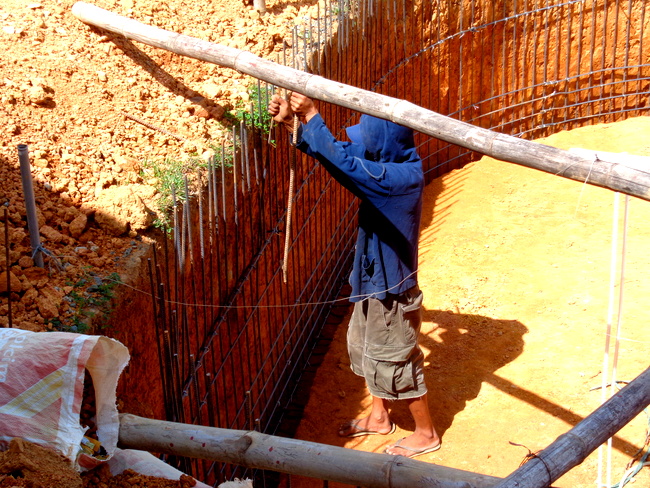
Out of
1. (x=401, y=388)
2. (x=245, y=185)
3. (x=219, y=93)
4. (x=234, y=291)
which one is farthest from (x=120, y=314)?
(x=219, y=93)

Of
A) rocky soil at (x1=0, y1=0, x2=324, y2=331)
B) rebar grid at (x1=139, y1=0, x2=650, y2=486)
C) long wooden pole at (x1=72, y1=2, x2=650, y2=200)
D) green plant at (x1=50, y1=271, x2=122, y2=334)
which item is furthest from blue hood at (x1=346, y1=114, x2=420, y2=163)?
green plant at (x1=50, y1=271, x2=122, y2=334)

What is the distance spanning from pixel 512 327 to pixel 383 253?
1899 millimetres

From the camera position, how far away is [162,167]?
4.54 meters

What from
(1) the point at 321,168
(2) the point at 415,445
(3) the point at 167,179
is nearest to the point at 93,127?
(3) the point at 167,179

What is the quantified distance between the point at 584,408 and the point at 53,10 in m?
4.44

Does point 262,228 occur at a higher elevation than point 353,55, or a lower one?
lower

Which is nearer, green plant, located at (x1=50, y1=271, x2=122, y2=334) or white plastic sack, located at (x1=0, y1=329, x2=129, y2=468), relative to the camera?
white plastic sack, located at (x1=0, y1=329, x2=129, y2=468)

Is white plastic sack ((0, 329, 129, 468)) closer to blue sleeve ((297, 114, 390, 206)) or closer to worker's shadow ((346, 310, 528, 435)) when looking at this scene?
blue sleeve ((297, 114, 390, 206))

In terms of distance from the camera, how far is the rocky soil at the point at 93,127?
357 cm

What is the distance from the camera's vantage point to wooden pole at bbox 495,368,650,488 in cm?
195

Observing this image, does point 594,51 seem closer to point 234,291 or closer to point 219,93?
point 219,93

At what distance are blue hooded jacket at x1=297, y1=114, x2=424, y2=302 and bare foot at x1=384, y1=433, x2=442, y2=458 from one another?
36.9 inches

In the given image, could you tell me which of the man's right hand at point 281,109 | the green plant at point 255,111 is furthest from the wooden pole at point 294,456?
the green plant at point 255,111

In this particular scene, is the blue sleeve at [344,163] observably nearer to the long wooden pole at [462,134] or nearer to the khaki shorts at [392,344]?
the long wooden pole at [462,134]
